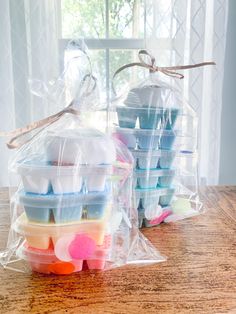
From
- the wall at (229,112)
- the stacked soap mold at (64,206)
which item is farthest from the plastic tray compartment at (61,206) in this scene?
the wall at (229,112)

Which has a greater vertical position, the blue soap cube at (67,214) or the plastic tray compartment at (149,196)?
the blue soap cube at (67,214)

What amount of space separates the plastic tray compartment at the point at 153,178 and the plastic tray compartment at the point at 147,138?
47 mm

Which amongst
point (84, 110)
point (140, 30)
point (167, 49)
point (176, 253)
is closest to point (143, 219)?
point (176, 253)

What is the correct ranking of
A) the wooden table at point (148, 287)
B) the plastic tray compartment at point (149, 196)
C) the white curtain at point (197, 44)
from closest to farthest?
the wooden table at point (148, 287), the plastic tray compartment at point (149, 196), the white curtain at point (197, 44)

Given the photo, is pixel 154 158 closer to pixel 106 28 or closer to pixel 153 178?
pixel 153 178

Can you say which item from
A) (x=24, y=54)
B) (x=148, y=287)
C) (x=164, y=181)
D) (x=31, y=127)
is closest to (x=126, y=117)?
(x=164, y=181)

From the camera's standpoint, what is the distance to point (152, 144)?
71 centimetres

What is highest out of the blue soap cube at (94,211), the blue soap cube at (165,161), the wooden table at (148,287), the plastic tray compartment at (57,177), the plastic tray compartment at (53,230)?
the plastic tray compartment at (57,177)

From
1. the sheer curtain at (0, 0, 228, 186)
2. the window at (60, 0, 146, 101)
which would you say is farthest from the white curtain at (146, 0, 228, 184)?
the window at (60, 0, 146, 101)

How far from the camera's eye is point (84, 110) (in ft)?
1.87

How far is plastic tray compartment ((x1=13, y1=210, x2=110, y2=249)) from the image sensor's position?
0.49m

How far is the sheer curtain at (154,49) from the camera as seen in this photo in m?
1.37

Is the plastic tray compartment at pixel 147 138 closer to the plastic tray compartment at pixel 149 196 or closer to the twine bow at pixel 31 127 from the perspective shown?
the plastic tray compartment at pixel 149 196

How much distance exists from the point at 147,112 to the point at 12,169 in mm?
297
